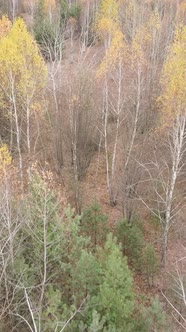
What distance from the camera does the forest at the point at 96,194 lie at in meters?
10.1

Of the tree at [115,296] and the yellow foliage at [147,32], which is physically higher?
the yellow foliage at [147,32]

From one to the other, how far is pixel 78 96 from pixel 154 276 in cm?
906

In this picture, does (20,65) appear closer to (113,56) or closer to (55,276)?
(113,56)

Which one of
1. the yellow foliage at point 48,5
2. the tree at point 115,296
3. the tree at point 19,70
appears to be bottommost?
the tree at point 115,296

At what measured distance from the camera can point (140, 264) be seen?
46.9 ft

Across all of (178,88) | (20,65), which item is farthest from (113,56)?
(178,88)

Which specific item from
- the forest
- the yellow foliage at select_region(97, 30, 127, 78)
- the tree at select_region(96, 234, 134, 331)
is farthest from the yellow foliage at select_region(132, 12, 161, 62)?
the tree at select_region(96, 234, 134, 331)

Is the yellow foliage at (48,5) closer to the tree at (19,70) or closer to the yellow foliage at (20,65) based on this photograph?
the tree at (19,70)

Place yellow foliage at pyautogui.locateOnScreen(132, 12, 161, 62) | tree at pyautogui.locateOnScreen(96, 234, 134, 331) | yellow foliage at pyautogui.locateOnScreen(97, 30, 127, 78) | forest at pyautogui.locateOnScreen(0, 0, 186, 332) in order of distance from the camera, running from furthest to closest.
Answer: yellow foliage at pyautogui.locateOnScreen(132, 12, 161, 62) → yellow foliage at pyautogui.locateOnScreen(97, 30, 127, 78) → forest at pyautogui.locateOnScreen(0, 0, 186, 332) → tree at pyautogui.locateOnScreen(96, 234, 134, 331)

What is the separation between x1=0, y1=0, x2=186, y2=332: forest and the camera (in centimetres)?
1011

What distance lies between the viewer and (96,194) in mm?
18906

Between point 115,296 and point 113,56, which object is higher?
point 113,56

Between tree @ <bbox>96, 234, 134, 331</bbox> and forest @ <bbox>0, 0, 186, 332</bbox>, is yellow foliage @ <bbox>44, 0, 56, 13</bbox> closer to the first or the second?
forest @ <bbox>0, 0, 186, 332</bbox>

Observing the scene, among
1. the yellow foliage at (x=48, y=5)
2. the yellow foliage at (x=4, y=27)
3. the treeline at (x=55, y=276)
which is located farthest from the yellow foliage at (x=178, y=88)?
the yellow foliage at (x=48, y=5)
